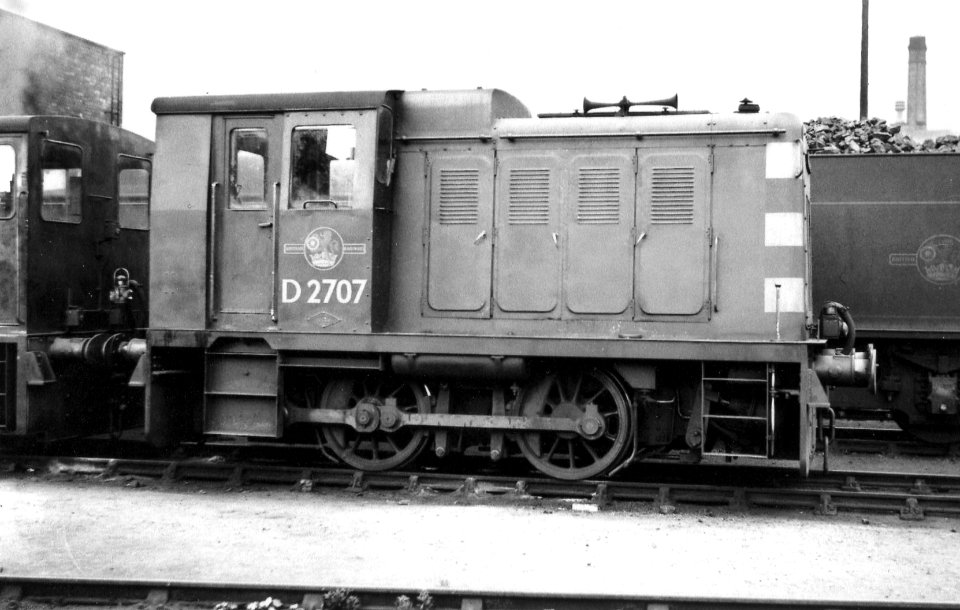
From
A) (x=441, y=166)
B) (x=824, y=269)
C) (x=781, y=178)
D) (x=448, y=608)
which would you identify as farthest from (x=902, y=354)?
(x=448, y=608)

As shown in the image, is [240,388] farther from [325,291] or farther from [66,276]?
[66,276]

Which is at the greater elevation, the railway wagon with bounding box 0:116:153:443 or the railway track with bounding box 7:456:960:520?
the railway wagon with bounding box 0:116:153:443

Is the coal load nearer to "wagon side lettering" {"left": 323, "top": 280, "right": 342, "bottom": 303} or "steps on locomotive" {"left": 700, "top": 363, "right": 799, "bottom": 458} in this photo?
"steps on locomotive" {"left": 700, "top": 363, "right": 799, "bottom": 458}

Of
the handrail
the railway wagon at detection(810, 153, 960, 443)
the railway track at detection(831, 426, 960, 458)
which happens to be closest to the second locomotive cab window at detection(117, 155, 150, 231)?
the handrail

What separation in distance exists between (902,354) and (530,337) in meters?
5.74

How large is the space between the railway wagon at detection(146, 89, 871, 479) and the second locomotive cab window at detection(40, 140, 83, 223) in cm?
142

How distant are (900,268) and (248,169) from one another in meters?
7.95

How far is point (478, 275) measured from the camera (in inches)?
334

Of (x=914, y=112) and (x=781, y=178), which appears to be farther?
(x=914, y=112)

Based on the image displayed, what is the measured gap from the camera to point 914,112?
3597cm

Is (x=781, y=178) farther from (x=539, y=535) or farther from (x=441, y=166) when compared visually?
(x=539, y=535)

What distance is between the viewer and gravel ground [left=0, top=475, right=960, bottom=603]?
5.67m

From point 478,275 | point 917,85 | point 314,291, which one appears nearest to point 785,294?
point 478,275

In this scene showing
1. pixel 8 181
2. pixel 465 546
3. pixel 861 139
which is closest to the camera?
pixel 465 546
